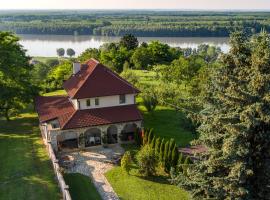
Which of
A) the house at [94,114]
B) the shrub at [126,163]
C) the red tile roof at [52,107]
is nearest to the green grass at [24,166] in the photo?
the house at [94,114]

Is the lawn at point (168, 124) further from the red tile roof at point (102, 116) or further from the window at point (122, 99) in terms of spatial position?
the window at point (122, 99)

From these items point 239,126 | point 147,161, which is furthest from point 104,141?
point 239,126

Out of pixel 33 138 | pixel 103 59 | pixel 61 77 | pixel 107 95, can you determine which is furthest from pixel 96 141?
pixel 103 59

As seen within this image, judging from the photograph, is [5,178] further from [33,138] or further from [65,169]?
[33,138]

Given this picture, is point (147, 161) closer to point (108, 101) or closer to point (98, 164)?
point (98, 164)

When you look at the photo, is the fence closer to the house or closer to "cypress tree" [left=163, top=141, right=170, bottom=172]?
the house

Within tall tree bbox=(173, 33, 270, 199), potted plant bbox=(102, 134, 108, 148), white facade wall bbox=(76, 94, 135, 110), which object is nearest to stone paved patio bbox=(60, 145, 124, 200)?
potted plant bbox=(102, 134, 108, 148)
